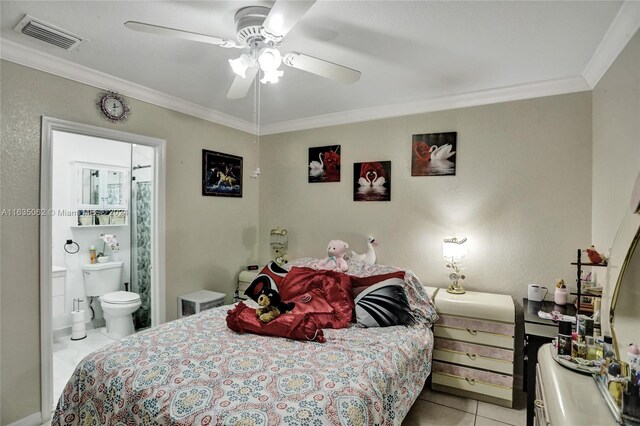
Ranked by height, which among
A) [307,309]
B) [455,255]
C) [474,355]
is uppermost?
[455,255]

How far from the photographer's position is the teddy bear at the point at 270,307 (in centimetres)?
230

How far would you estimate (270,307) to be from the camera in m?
2.37

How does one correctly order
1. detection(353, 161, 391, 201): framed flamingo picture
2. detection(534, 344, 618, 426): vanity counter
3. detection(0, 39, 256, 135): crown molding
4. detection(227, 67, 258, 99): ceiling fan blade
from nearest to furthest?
detection(534, 344, 618, 426): vanity counter → detection(227, 67, 258, 99): ceiling fan blade → detection(0, 39, 256, 135): crown molding → detection(353, 161, 391, 201): framed flamingo picture

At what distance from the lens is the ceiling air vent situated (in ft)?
6.04

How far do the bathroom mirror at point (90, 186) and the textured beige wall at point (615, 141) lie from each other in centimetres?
512

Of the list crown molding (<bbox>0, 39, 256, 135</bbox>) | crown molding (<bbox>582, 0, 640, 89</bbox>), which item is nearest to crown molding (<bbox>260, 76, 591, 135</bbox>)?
crown molding (<bbox>582, 0, 640, 89</bbox>)

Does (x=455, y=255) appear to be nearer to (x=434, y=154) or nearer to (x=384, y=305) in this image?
(x=384, y=305)

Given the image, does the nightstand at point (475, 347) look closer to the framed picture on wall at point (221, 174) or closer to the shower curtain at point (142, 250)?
the framed picture on wall at point (221, 174)

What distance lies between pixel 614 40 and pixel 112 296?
4.98 metres

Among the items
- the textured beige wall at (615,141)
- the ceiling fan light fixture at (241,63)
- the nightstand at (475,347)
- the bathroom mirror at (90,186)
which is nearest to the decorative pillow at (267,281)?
the nightstand at (475,347)

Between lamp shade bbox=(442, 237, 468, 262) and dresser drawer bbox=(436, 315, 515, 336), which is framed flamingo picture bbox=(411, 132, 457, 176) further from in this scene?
dresser drawer bbox=(436, 315, 515, 336)

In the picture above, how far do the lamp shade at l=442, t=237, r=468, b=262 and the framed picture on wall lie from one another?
2.42 metres

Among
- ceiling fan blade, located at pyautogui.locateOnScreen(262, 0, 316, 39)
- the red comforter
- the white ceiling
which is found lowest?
the red comforter

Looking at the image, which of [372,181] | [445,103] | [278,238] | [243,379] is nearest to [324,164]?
[372,181]
